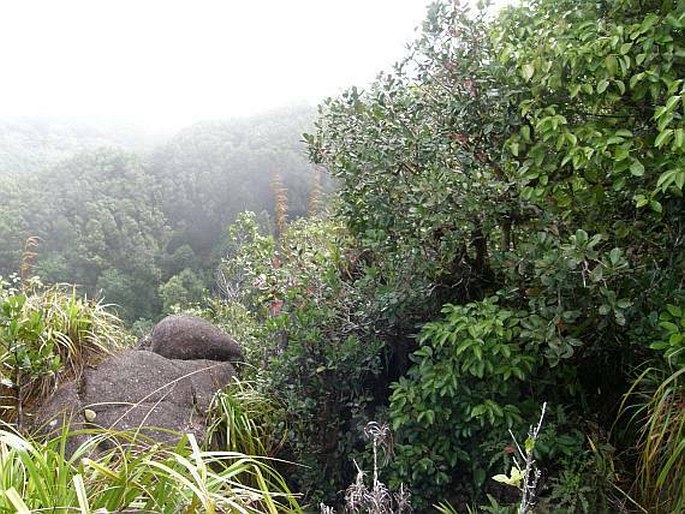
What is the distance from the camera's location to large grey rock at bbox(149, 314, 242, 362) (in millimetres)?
3943

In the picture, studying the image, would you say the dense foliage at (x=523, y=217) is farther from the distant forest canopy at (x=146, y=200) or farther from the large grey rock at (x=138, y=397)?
the distant forest canopy at (x=146, y=200)

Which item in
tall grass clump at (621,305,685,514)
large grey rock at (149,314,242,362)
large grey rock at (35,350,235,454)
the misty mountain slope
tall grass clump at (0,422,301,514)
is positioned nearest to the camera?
tall grass clump at (0,422,301,514)

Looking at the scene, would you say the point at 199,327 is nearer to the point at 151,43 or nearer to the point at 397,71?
the point at 397,71

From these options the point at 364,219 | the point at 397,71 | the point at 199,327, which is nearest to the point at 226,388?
the point at 199,327

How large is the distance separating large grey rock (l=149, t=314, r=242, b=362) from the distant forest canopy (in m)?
8.34

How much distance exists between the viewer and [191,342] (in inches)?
156

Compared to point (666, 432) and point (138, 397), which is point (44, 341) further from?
point (666, 432)

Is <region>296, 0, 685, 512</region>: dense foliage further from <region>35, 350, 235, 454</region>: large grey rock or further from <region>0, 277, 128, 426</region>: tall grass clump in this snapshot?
<region>0, 277, 128, 426</region>: tall grass clump

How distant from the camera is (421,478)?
2.33m

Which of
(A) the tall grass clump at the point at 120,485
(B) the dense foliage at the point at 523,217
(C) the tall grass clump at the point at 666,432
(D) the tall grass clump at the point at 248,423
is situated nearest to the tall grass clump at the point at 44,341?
(D) the tall grass clump at the point at 248,423

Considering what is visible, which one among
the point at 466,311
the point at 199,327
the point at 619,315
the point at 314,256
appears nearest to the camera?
the point at 619,315

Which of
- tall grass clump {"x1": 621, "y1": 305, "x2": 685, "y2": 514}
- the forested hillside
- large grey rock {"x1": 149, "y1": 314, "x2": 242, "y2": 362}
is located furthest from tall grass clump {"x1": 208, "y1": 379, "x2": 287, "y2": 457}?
tall grass clump {"x1": 621, "y1": 305, "x2": 685, "y2": 514}

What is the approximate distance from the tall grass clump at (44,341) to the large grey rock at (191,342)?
0.32 metres

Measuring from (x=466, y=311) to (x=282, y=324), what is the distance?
1.03 metres
